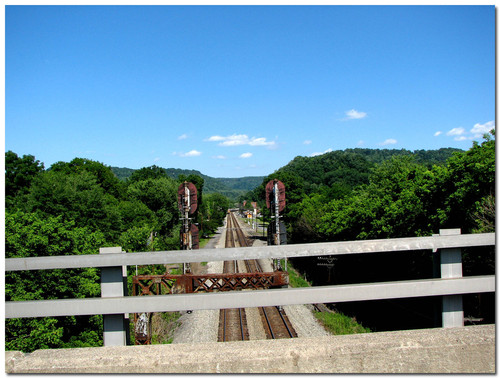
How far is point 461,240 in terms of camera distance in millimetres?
2590

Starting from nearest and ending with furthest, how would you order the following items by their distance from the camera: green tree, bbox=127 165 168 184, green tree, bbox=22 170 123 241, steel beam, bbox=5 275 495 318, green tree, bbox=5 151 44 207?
steel beam, bbox=5 275 495 318 < green tree, bbox=22 170 123 241 < green tree, bbox=5 151 44 207 < green tree, bbox=127 165 168 184

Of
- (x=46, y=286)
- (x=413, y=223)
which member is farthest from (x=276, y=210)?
(x=46, y=286)

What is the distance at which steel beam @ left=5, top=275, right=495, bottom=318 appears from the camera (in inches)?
97.4

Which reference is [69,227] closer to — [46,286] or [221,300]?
[46,286]

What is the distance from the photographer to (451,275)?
2.67 m

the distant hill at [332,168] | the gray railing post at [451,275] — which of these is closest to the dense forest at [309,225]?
the gray railing post at [451,275]

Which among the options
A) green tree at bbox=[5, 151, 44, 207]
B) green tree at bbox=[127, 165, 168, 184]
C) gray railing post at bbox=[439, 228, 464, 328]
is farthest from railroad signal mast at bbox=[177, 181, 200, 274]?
green tree at bbox=[127, 165, 168, 184]

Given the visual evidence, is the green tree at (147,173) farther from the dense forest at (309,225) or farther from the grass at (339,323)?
the grass at (339,323)

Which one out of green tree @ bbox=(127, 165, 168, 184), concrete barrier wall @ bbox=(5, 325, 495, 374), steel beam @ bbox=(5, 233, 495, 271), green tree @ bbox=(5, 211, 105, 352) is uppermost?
green tree @ bbox=(127, 165, 168, 184)

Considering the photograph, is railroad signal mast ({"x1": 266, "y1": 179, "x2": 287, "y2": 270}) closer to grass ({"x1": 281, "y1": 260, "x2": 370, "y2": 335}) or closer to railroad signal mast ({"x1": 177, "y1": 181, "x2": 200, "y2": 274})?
grass ({"x1": 281, "y1": 260, "x2": 370, "y2": 335})

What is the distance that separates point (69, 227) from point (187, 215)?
280 inches

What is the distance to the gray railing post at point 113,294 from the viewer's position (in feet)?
8.38

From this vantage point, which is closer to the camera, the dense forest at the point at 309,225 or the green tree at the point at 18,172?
the dense forest at the point at 309,225

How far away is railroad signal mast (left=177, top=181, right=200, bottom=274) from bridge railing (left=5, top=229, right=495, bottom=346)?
64.3ft
